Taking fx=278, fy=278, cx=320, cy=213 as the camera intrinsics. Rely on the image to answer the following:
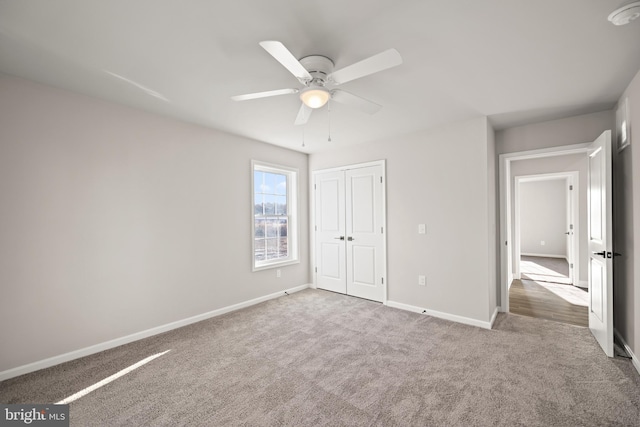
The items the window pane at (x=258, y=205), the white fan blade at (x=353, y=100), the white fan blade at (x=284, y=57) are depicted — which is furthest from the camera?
the window pane at (x=258, y=205)

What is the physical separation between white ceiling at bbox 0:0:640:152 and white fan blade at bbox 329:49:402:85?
0.74ft

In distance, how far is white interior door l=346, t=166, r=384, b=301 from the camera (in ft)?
14.1

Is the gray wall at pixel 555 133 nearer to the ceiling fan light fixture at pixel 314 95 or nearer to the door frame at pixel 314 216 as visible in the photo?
the door frame at pixel 314 216

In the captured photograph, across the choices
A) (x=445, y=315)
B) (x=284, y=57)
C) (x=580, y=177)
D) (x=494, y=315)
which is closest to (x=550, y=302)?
(x=494, y=315)

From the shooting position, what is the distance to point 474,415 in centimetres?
184

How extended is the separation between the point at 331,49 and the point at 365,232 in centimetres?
298

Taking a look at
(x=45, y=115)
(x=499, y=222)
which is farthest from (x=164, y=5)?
(x=499, y=222)

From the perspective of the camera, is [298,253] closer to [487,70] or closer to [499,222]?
[499,222]

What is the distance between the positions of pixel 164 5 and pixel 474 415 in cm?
316

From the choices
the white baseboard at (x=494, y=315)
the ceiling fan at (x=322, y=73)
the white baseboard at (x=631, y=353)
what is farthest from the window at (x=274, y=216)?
the white baseboard at (x=631, y=353)

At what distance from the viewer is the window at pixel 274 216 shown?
4453 mm

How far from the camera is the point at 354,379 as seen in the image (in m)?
2.26

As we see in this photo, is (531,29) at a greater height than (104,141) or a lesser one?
greater

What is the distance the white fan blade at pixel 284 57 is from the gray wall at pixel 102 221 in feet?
7.35
